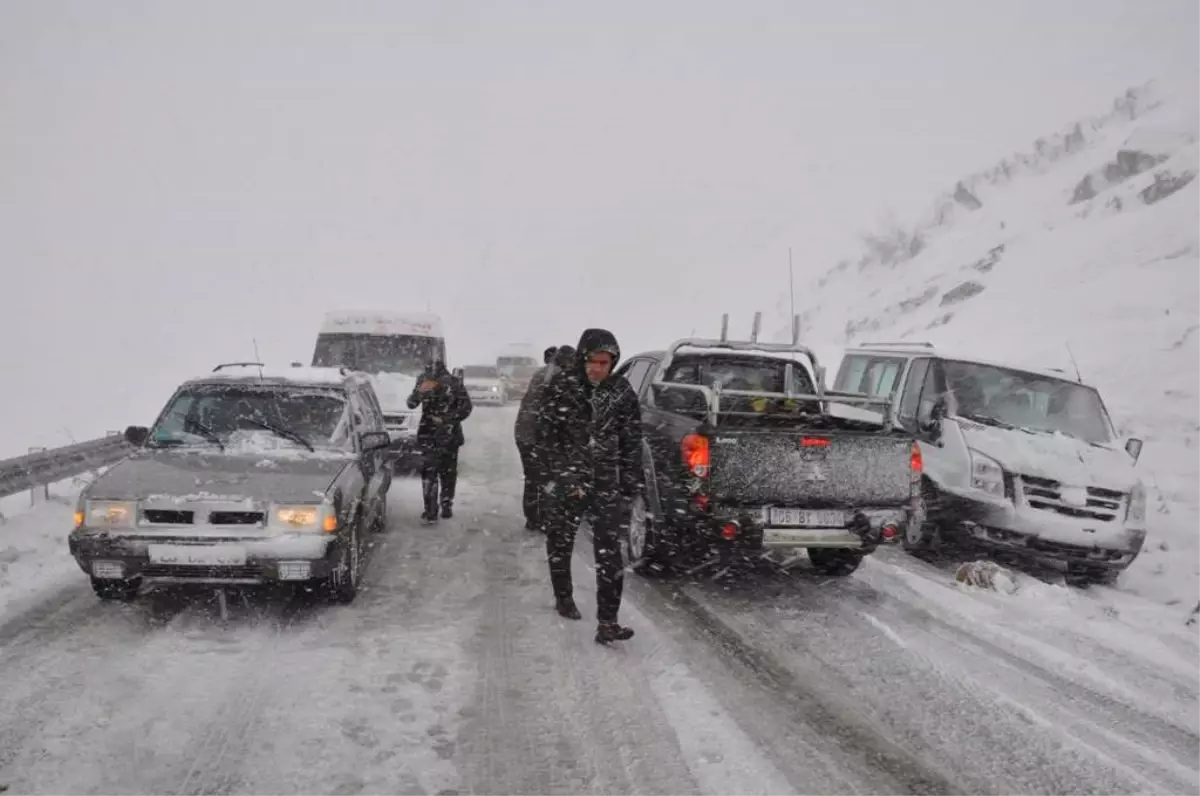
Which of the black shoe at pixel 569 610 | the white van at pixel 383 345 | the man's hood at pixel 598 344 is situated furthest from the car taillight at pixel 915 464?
the white van at pixel 383 345

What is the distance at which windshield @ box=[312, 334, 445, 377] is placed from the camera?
41.5 feet

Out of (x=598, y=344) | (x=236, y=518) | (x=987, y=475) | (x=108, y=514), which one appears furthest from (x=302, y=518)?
(x=987, y=475)

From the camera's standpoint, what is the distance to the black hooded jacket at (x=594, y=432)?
5.21 metres

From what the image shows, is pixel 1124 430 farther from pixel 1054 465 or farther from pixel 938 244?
pixel 938 244

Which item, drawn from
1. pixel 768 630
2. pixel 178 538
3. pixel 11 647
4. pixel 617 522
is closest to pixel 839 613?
pixel 768 630

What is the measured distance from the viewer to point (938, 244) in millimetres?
38844

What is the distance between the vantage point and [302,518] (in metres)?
5.26

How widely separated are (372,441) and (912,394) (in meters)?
5.97

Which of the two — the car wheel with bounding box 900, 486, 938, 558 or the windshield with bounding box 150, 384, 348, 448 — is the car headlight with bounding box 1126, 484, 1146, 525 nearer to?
the car wheel with bounding box 900, 486, 938, 558

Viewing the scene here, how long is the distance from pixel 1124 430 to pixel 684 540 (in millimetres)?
10489

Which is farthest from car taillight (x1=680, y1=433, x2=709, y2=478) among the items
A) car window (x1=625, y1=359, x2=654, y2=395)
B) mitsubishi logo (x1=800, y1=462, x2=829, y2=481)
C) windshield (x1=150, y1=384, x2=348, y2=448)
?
windshield (x1=150, y1=384, x2=348, y2=448)

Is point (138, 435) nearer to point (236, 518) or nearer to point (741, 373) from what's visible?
point (236, 518)

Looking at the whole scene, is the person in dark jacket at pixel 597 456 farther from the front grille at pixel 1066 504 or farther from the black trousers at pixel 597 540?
the front grille at pixel 1066 504

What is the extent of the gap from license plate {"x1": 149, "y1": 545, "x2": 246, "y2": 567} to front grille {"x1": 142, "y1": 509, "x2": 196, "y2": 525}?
165 mm
